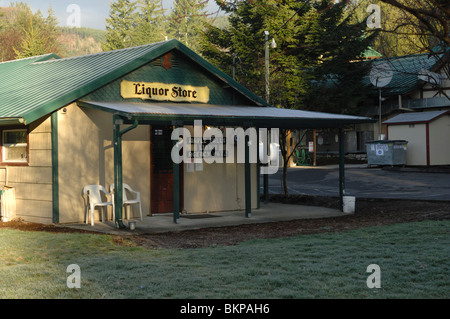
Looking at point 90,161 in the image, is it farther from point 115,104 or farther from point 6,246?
point 6,246

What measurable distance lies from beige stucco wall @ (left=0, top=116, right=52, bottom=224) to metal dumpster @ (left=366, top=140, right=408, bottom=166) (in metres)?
21.6

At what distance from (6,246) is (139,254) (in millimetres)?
2490

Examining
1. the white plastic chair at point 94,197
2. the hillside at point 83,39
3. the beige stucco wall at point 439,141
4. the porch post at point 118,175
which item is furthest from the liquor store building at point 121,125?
the hillside at point 83,39

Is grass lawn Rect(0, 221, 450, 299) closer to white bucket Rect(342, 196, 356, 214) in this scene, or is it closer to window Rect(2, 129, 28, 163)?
window Rect(2, 129, 28, 163)

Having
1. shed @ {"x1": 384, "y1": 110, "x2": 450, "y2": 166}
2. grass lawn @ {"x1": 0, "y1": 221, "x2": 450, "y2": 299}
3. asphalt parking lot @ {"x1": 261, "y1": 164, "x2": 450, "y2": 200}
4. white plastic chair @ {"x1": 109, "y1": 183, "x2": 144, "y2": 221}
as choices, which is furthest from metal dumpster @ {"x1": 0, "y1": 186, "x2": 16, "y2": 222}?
shed @ {"x1": 384, "y1": 110, "x2": 450, "y2": 166}

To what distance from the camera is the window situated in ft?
48.3

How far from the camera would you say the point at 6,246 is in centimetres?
1036

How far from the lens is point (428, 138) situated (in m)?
31.6

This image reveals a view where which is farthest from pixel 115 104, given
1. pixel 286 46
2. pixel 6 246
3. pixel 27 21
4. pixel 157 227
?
pixel 27 21

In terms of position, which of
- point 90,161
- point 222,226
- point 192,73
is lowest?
point 222,226

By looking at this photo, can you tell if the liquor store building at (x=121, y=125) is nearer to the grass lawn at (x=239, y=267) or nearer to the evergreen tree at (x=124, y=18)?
the grass lawn at (x=239, y=267)

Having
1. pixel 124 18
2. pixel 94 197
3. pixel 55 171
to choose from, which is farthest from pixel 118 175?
pixel 124 18

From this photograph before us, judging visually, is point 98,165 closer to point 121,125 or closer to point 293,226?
point 121,125
